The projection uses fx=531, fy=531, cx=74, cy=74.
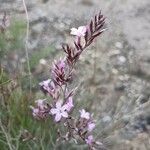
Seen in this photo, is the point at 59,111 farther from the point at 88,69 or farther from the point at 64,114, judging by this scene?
the point at 88,69

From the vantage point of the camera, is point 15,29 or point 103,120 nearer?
point 103,120

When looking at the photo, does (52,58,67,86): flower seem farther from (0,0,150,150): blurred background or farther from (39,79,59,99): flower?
(0,0,150,150): blurred background

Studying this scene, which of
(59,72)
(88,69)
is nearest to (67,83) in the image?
(59,72)

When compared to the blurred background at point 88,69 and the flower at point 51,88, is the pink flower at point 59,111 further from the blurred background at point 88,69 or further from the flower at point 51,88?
the blurred background at point 88,69

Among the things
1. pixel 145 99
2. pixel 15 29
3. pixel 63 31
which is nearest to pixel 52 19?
pixel 63 31

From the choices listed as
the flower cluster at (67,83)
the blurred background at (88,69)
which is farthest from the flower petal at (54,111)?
the blurred background at (88,69)

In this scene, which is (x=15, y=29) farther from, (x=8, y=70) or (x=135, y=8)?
(x=135, y=8)

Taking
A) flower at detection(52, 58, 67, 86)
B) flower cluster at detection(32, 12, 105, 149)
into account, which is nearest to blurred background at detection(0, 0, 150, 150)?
flower cluster at detection(32, 12, 105, 149)
